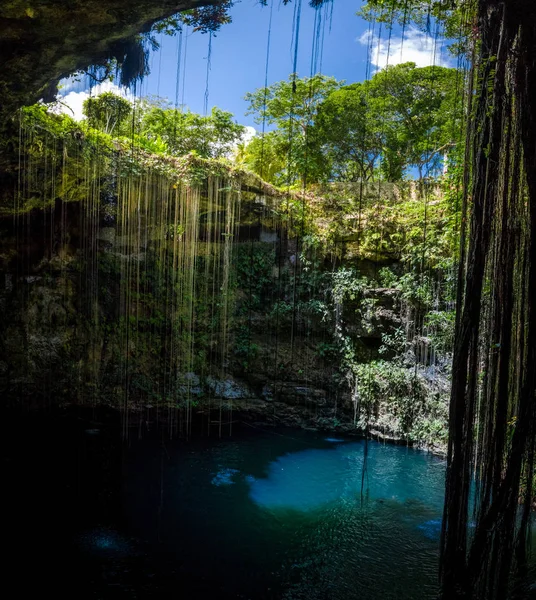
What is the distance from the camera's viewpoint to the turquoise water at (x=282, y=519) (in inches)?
143

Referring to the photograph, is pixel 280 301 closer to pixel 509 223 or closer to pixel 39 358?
pixel 39 358

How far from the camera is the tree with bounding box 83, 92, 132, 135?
25.3 ft

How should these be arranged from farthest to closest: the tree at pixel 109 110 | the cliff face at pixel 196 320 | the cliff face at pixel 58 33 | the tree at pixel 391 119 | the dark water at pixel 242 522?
the tree at pixel 391 119 < the tree at pixel 109 110 < the cliff face at pixel 196 320 < the dark water at pixel 242 522 < the cliff face at pixel 58 33

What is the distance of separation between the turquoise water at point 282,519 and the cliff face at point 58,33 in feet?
13.9

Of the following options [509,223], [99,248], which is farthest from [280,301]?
[509,223]

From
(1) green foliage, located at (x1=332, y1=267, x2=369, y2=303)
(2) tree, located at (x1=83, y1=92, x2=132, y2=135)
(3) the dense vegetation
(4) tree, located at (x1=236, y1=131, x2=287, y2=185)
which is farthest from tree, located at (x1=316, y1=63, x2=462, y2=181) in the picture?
(2) tree, located at (x1=83, y1=92, x2=132, y2=135)

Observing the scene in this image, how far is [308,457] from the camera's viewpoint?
645cm

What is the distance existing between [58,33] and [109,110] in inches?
192

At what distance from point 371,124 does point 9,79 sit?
7760mm

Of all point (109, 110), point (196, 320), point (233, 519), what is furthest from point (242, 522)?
point (109, 110)

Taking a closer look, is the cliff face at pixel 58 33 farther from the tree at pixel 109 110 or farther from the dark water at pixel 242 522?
the dark water at pixel 242 522

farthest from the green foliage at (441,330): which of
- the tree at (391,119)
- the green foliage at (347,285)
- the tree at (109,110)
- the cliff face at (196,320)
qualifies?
the tree at (109,110)

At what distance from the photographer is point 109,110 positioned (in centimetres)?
809

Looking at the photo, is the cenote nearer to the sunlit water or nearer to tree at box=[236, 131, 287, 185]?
the sunlit water
